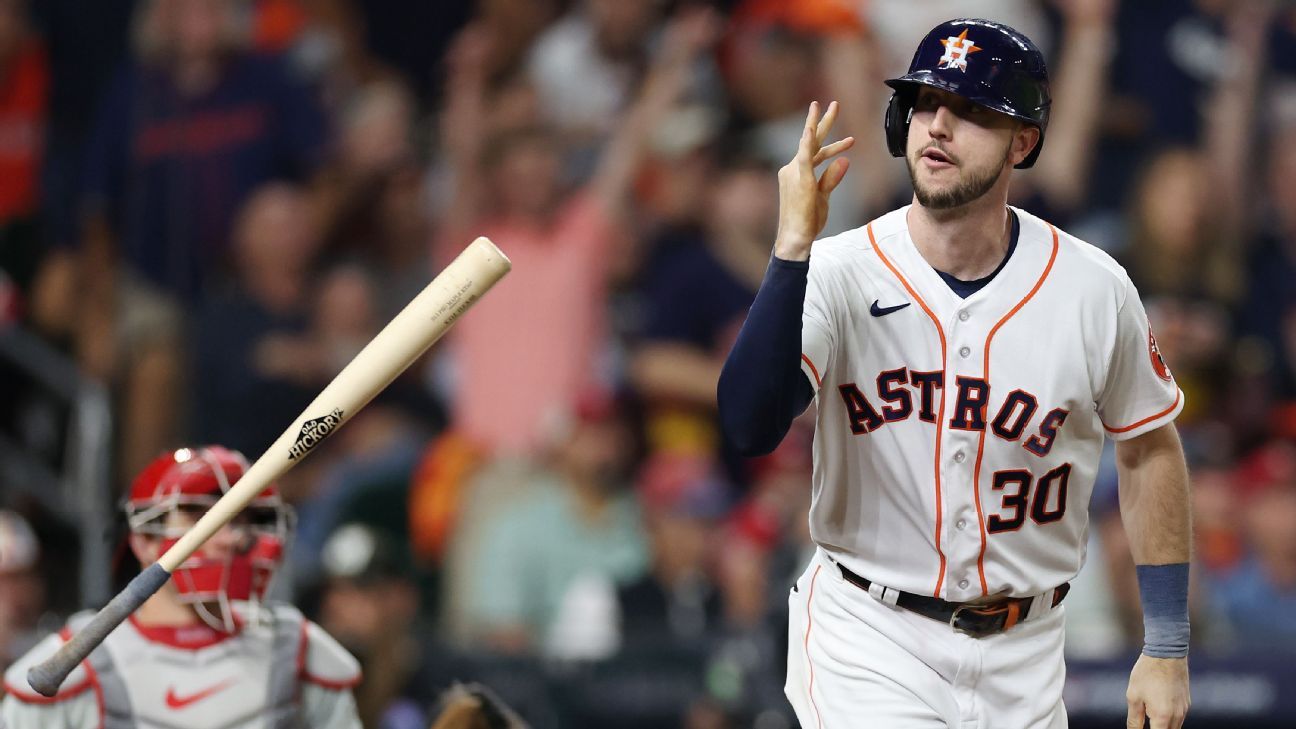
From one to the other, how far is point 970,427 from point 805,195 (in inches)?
21.3

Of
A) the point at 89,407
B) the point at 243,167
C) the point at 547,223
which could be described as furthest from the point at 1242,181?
the point at 89,407

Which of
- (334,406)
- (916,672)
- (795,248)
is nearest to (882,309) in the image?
(795,248)

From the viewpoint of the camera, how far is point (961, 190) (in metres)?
2.98

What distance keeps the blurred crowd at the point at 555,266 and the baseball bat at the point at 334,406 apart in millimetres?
2671

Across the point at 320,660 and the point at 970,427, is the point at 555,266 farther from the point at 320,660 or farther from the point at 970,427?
the point at 970,427

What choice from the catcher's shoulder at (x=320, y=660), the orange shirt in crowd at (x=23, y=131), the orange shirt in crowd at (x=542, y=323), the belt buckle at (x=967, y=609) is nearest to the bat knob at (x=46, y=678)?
the catcher's shoulder at (x=320, y=660)

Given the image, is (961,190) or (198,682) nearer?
(961,190)

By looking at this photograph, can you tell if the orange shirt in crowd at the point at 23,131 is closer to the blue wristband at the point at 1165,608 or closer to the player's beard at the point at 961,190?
the player's beard at the point at 961,190

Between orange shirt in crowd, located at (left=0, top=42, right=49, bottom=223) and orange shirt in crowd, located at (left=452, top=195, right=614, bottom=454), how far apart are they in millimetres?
2305

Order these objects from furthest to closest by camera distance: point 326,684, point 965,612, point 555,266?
point 555,266 → point 326,684 → point 965,612

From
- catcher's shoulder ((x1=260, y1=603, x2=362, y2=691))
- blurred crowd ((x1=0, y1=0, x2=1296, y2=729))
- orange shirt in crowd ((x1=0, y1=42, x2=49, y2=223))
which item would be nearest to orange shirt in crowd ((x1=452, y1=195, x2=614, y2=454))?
blurred crowd ((x1=0, y1=0, x2=1296, y2=729))

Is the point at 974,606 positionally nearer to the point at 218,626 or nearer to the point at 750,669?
the point at 218,626

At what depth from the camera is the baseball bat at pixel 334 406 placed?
9.45 feet

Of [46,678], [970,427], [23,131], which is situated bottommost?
[46,678]
